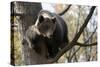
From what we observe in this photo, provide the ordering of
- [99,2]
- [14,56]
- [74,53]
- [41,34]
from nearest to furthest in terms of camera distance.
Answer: [14,56] < [41,34] < [74,53] < [99,2]

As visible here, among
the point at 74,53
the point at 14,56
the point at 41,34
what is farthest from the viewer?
the point at 74,53

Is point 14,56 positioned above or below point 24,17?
below

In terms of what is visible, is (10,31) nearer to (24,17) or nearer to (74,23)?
(24,17)

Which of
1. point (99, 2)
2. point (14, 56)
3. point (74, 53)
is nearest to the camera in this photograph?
point (14, 56)

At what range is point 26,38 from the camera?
2.41 m

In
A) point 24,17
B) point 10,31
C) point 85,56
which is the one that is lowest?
point 85,56

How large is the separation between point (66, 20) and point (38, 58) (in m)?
0.63

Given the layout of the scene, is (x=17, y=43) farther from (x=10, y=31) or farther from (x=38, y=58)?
(x=38, y=58)

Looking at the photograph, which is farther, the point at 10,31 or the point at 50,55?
the point at 50,55

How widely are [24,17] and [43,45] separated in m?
0.43

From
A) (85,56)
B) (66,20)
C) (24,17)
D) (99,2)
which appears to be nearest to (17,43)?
(24,17)

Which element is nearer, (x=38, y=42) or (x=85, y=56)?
(x=38, y=42)

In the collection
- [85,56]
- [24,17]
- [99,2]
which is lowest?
[85,56]

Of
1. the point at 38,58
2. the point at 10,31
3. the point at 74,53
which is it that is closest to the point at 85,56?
the point at 74,53
